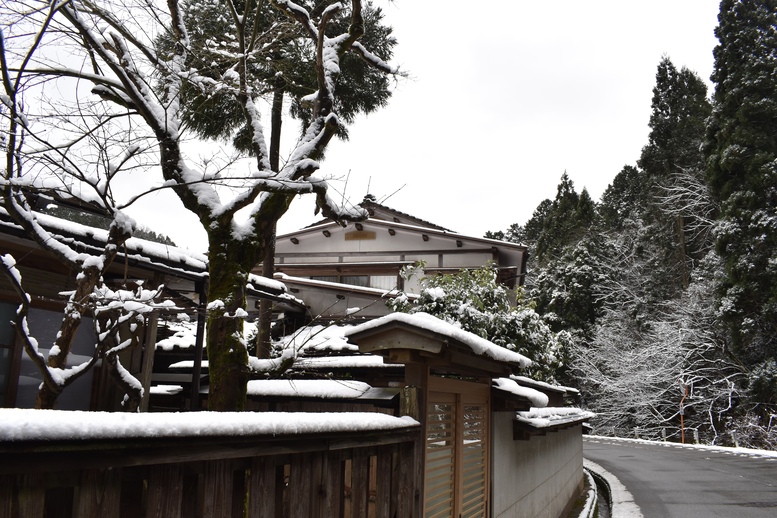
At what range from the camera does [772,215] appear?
22953 mm

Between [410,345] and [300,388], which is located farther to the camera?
[300,388]

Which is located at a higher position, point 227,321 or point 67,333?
point 227,321

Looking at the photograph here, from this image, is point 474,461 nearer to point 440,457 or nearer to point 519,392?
point 519,392

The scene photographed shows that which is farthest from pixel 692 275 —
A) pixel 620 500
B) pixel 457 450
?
pixel 457 450

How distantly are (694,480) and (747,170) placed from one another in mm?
14860

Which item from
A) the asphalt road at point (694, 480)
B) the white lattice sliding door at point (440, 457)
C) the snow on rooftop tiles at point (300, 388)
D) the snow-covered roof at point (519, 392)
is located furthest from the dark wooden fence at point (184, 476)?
the asphalt road at point (694, 480)

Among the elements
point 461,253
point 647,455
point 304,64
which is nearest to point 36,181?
point 304,64

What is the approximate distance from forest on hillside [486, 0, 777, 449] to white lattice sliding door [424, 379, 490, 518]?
10340 mm

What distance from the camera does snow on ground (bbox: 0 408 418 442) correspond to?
4.82ft

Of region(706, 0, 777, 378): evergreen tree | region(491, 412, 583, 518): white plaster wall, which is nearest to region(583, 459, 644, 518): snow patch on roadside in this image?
region(491, 412, 583, 518): white plaster wall

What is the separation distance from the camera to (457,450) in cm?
524

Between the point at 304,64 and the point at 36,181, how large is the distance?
662cm

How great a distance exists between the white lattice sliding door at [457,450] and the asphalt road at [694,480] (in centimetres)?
701

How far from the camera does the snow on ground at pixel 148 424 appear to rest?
4.82ft
